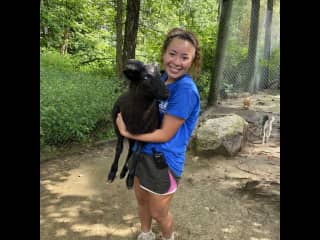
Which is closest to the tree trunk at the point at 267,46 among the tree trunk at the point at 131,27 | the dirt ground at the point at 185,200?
the tree trunk at the point at 131,27

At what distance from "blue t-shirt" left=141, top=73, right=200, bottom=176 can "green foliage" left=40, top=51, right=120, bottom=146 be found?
2133 mm

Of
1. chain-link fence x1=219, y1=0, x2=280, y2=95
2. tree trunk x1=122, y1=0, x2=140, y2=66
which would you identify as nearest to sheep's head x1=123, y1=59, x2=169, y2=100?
tree trunk x1=122, y1=0, x2=140, y2=66

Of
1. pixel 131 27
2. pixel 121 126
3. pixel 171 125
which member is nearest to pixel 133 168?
pixel 121 126

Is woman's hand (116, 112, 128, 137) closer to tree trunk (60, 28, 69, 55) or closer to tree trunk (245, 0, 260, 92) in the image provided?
tree trunk (245, 0, 260, 92)

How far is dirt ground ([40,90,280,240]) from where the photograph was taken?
9.50 ft

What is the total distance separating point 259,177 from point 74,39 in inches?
399

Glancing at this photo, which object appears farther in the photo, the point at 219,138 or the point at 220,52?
the point at 220,52

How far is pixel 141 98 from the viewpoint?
1.92 meters

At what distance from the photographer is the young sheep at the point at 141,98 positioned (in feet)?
5.96

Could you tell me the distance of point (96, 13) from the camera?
33.9 feet

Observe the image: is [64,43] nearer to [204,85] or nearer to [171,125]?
[204,85]

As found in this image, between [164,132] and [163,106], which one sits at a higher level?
[163,106]

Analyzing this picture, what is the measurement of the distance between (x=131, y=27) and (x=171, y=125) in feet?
15.6
